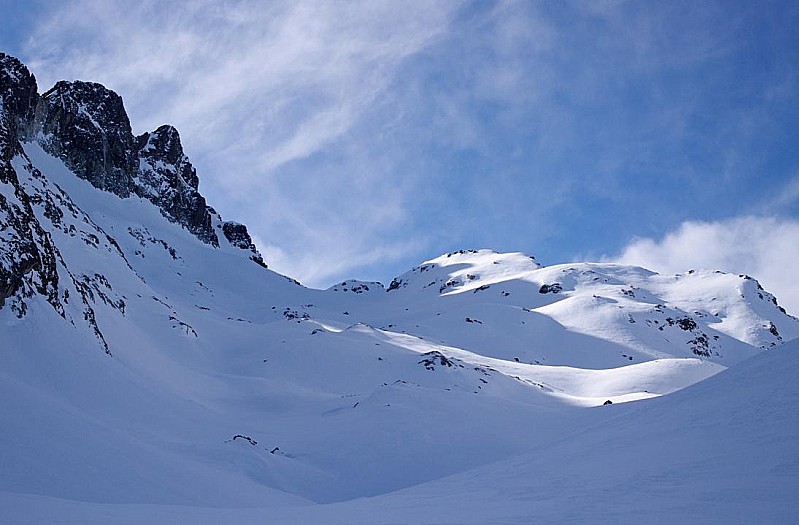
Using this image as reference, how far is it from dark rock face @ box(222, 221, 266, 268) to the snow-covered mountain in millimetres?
29364

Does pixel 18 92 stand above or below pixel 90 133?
below

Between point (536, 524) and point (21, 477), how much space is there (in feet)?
29.3

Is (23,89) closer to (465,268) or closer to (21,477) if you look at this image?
(21,477)

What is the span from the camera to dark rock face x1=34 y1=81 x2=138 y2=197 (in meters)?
74.2

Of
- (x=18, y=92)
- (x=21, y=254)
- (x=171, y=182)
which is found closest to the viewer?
(x=21, y=254)

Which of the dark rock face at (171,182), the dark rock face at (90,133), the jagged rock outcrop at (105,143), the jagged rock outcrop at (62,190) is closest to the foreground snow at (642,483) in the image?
the jagged rock outcrop at (62,190)

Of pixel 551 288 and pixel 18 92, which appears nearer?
pixel 18 92

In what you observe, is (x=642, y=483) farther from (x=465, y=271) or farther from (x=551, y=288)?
(x=465, y=271)

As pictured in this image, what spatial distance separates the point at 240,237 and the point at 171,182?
74.8 ft

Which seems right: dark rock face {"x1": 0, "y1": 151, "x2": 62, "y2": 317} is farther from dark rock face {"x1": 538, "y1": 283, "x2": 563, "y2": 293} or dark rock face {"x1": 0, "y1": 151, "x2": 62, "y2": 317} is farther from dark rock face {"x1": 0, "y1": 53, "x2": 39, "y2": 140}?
dark rock face {"x1": 538, "y1": 283, "x2": 563, "y2": 293}

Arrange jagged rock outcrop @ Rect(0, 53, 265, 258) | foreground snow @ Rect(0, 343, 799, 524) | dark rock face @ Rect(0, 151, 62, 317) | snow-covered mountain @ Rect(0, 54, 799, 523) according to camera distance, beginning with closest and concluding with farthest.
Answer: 1. foreground snow @ Rect(0, 343, 799, 524)
2. snow-covered mountain @ Rect(0, 54, 799, 523)
3. dark rock face @ Rect(0, 151, 62, 317)
4. jagged rock outcrop @ Rect(0, 53, 265, 258)

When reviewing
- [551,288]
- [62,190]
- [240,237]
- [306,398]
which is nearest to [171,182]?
[240,237]

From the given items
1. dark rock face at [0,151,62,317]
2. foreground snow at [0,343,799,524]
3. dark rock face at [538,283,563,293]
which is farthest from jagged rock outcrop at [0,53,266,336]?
dark rock face at [538,283,563,293]

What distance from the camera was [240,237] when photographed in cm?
11469
